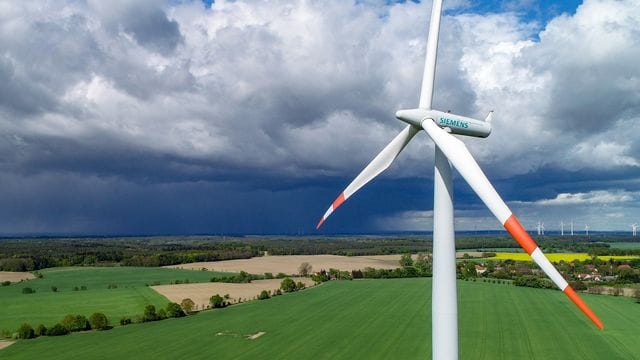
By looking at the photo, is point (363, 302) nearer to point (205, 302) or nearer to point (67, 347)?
point (205, 302)

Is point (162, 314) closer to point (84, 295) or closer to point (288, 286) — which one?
point (84, 295)

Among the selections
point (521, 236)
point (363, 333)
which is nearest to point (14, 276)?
point (363, 333)

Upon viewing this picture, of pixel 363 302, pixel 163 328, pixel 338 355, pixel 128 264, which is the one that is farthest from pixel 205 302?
pixel 128 264

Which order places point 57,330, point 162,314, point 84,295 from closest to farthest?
1. point 57,330
2. point 162,314
3. point 84,295

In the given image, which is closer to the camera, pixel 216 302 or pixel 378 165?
pixel 378 165

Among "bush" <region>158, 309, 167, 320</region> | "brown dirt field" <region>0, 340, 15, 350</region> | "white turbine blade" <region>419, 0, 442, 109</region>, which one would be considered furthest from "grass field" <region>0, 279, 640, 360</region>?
"white turbine blade" <region>419, 0, 442, 109</region>

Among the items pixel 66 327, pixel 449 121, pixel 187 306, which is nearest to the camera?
pixel 449 121

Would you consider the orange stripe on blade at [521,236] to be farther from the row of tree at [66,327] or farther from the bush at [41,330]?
the bush at [41,330]
